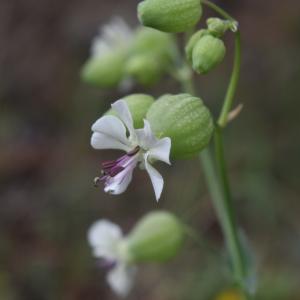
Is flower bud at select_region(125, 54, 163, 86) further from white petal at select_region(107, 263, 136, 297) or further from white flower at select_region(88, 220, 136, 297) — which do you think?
white petal at select_region(107, 263, 136, 297)

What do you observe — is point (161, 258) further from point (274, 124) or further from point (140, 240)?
point (274, 124)

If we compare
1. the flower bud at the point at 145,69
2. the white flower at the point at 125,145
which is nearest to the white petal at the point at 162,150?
the white flower at the point at 125,145

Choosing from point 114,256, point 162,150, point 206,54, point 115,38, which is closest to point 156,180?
point 162,150

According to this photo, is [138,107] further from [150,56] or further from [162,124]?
[150,56]

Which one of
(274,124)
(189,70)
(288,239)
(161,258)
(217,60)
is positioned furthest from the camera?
(274,124)

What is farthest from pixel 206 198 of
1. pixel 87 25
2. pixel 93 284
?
pixel 87 25

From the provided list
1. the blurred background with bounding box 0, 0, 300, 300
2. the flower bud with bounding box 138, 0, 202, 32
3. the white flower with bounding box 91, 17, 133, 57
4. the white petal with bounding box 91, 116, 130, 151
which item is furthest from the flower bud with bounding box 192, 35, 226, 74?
the blurred background with bounding box 0, 0, 300, 300
